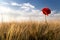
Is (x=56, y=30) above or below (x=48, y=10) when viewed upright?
below

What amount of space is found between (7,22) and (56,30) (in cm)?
89

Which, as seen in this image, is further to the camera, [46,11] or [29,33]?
[46,11]

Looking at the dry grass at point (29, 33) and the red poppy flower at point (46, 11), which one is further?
the red poppy flower at point (46, 11)

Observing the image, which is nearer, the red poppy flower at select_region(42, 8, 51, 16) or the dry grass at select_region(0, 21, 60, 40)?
the dry grass at select_region(0, 21, 60, 40)

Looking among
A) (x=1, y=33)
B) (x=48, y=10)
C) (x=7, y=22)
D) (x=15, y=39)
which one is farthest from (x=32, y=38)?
(x=48, y=10)

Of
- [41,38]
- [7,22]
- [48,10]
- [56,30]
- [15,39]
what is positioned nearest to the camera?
[15,39]

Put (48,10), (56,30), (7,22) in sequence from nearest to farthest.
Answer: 1. (56,30)
2. (7,22)
3. (48,10)

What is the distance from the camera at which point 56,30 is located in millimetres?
2178

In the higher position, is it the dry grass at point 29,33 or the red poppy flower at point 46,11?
the red poppy flower at point 46,11

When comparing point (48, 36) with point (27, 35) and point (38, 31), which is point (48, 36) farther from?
point (27, 35)

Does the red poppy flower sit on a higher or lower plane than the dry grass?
higher

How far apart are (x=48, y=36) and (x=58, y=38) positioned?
12 centimetres

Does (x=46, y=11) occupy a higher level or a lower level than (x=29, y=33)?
higher

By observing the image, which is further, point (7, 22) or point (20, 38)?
point (7, 22)
